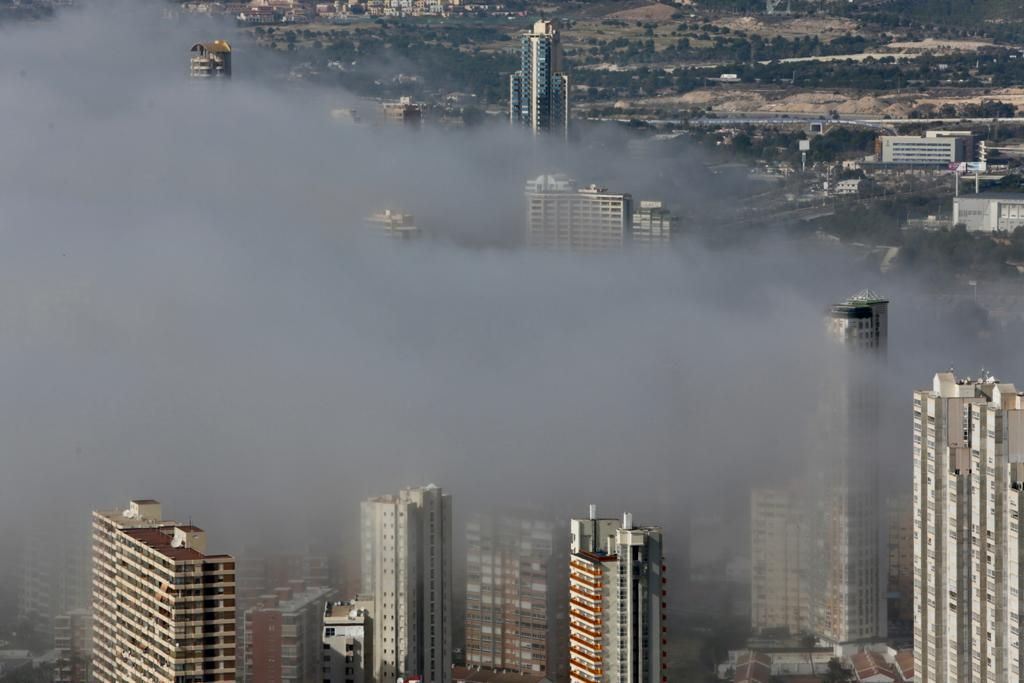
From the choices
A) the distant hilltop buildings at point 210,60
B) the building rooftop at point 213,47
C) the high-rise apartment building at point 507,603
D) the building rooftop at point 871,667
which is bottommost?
the building rooftop at point 871,667

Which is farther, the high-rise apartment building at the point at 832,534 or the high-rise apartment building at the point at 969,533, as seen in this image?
the high-rise apartment building at the point at 832,534

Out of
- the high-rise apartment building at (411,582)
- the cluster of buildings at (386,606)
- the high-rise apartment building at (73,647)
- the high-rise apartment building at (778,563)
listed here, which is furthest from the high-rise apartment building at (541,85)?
the high-rise apartment building at (73,647)

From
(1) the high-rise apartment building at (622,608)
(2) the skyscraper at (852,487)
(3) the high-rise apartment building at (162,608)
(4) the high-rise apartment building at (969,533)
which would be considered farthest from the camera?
(2) the skyscraper at (852,487)

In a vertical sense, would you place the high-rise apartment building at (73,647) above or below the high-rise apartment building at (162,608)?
below

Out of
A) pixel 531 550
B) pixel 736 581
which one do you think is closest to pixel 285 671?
pixel 531 550

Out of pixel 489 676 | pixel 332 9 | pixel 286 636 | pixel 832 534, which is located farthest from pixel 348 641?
pixel 332 9

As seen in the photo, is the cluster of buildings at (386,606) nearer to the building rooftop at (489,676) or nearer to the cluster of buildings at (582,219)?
the building rooftop at (489,676)

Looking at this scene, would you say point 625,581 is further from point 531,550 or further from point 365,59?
point 365,59

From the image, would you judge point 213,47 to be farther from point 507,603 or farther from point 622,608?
point 622,608
